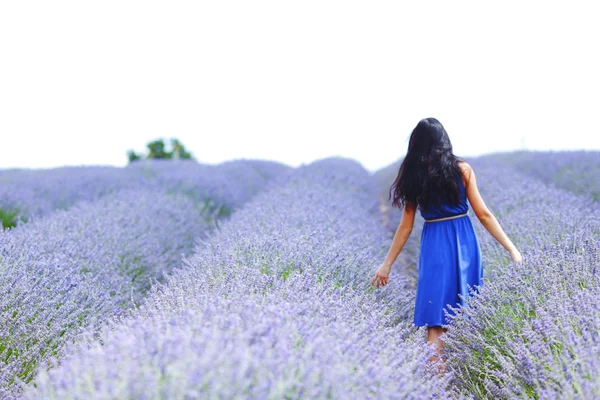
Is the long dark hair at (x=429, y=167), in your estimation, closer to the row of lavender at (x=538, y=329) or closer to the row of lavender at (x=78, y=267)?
the row of lavender at (x=538, y=329)

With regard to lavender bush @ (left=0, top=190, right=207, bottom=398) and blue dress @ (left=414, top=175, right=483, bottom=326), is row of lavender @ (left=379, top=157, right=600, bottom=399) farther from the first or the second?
lavender bush @ (left=0, top=190, right=207, bottom=398)

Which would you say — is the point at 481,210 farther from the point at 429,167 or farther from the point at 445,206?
the point at 429,167

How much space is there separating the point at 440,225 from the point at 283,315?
48.0 inches

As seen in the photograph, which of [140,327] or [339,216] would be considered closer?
[140,327]

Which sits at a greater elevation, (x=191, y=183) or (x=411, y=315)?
(x=191, y=183)

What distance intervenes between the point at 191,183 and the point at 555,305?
5380 mm

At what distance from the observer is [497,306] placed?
Answer: 2152 millimetres

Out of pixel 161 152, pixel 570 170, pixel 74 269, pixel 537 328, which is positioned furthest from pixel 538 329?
pixel 161 152

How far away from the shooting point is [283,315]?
5.02ft

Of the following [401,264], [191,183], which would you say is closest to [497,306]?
[401,264]

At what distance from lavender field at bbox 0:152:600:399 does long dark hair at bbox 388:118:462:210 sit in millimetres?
409

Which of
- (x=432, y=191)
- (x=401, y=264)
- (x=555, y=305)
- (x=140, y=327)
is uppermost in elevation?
(x=432, y=191)

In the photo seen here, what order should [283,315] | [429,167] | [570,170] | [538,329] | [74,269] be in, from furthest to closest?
[570,170] → [74,269] → [429,167] → [538,329] → [283,315]

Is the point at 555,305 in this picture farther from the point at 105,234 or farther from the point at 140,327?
the point at 105,234
